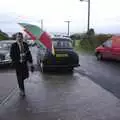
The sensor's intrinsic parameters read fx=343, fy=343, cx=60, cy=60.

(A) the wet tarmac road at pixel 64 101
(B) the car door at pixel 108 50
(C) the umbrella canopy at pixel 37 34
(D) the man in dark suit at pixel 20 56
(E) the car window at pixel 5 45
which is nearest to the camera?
(A) the wet tarmac road at pixel 64 101

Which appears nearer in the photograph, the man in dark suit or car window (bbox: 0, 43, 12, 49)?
the man in dark suit

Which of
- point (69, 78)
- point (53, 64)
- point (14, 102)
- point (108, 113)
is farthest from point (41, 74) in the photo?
point (108, 113)

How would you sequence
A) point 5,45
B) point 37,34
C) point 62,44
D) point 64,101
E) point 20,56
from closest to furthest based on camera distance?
point 64,101 < point 20,56 < point 37,34 < point 62,44 < point 5,45

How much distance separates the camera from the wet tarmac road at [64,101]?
742 cm

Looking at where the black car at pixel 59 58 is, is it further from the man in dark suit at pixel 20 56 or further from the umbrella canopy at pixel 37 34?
the man in dark suit at pixel 20 56

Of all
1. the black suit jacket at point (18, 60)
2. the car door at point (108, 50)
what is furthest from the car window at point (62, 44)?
the car door at point (108, 50)

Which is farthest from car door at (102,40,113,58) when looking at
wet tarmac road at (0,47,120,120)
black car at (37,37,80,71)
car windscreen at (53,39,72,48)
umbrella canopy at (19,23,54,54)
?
umbrella canopy at (19,23,54,54)

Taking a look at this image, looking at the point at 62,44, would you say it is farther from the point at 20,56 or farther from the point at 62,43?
the point at 20,56

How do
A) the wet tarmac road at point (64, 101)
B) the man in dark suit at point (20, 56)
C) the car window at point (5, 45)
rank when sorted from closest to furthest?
the wet tarmac road at point (64, 101) < the man in dark suit at point (20, 56) < the car window at point (5, 45)

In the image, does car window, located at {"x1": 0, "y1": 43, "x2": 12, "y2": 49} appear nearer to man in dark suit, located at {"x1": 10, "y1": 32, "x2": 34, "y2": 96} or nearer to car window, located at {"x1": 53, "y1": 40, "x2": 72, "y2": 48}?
car window, located at {"x1": 53, "y1": 40, "x2": 72, "y2": 48}

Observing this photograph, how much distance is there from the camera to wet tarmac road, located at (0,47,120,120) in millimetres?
7422

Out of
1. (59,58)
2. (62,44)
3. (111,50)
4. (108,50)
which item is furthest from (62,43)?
(108,50)

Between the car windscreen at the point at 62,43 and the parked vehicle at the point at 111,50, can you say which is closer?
the car windscreen at the point at 62,43

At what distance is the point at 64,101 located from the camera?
8.98 meters
